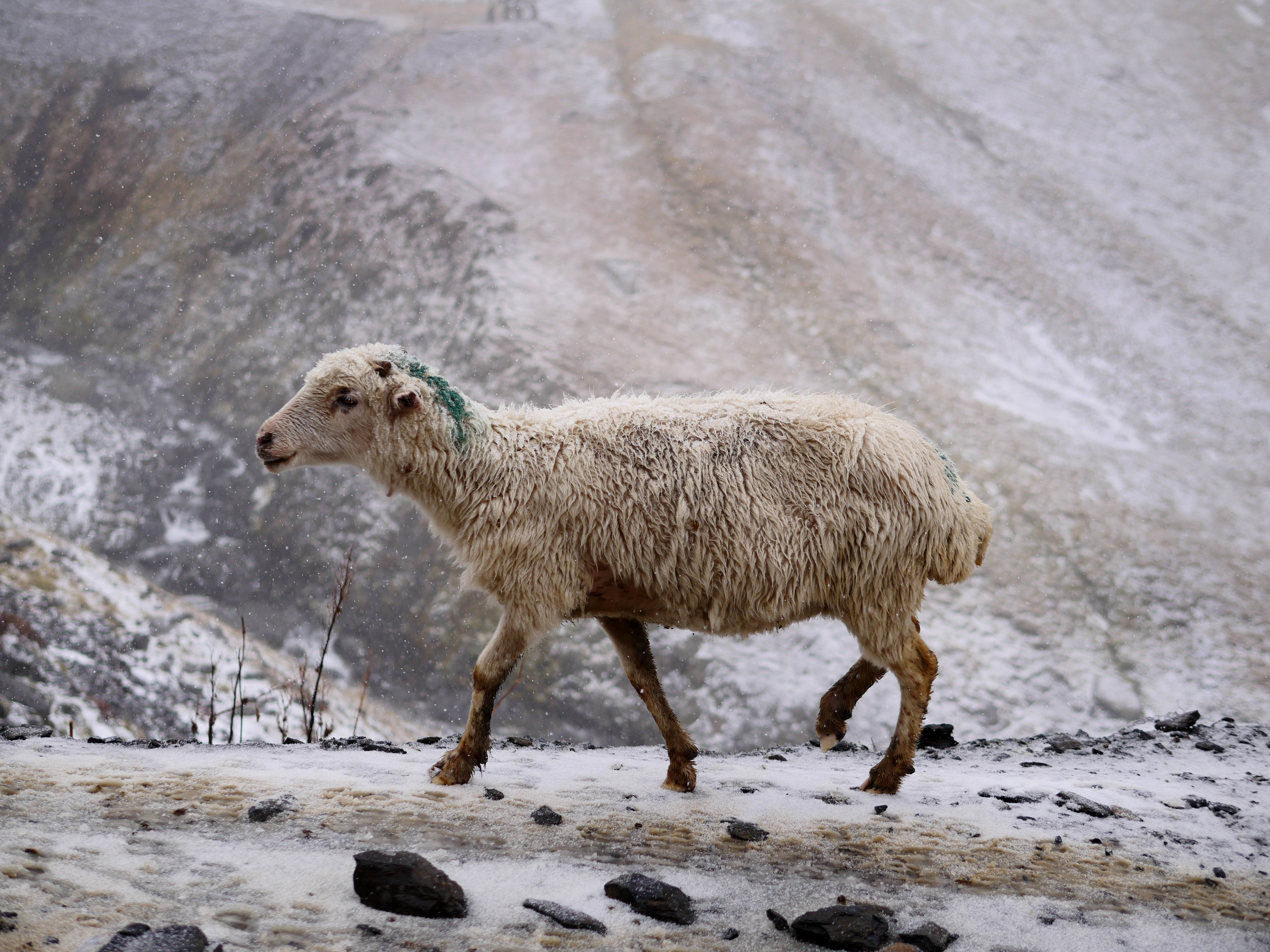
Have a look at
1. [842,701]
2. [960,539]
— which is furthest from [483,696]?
[960,539]

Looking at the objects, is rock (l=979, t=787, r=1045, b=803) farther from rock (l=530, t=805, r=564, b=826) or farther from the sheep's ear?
the sheep's ear

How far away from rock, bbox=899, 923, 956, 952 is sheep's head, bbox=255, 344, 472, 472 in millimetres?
2851

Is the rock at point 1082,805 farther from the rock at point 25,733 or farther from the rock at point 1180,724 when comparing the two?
the rock at point 25,733

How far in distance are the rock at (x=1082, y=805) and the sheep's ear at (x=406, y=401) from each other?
144 inches

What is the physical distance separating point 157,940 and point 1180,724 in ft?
20.1

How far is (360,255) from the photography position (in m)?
11.5

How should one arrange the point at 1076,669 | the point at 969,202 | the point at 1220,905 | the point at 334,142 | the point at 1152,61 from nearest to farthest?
1. the point at 1220,905
2. the point at 1076,669
3. the point at 334,142
4. the point at 969,202
5. the point at 1152,61

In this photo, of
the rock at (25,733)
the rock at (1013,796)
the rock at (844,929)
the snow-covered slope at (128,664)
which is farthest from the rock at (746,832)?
the snow-covered slope at (128,664)

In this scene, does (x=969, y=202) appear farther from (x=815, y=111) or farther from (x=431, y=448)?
(x=431, y=448)

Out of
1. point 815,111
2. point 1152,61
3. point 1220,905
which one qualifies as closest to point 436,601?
point 1220,905

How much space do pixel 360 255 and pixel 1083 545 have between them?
30.8 ft

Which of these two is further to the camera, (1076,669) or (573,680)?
(1076,669)

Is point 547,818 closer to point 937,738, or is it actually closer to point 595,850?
point 595,850

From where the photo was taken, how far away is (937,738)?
6.11m
